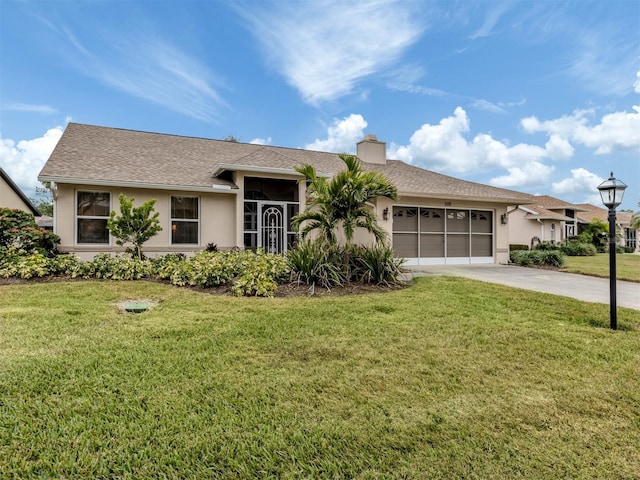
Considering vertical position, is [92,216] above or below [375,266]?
above

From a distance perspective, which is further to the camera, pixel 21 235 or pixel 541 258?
pixel 541 258

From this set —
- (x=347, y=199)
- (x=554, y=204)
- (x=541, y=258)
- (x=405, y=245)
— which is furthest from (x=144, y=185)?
(x=554, y=204)

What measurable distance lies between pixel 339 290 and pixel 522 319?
12.0 ft

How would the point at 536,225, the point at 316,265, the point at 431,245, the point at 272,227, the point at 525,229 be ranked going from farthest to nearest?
the point at 536,225 < the point at 525,229 < the point at 431,245 < the point at 272,227 < the point at 316,265

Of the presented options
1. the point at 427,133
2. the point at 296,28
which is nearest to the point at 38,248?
the point at 296,28

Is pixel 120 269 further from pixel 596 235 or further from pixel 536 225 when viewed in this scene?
pixel 596 235

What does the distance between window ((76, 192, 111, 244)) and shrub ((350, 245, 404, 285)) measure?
771 centimetres

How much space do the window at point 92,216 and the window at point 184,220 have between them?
Answer: 1.88m

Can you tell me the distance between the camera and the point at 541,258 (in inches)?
549

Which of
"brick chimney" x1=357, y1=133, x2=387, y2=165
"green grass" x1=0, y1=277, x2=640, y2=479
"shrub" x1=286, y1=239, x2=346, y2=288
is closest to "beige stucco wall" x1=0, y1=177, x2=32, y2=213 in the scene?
"brick chimney" x1=357, y1=133, x2=387, y2=165

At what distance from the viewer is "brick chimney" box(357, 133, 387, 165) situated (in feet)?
57.4

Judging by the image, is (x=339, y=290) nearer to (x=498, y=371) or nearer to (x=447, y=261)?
(x=498, y=371)

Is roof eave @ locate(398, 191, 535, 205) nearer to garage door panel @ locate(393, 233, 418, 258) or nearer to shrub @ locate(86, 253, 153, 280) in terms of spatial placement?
garage door panel @ locate(393, 233, 418, 258)

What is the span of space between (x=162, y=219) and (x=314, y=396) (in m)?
10.0
